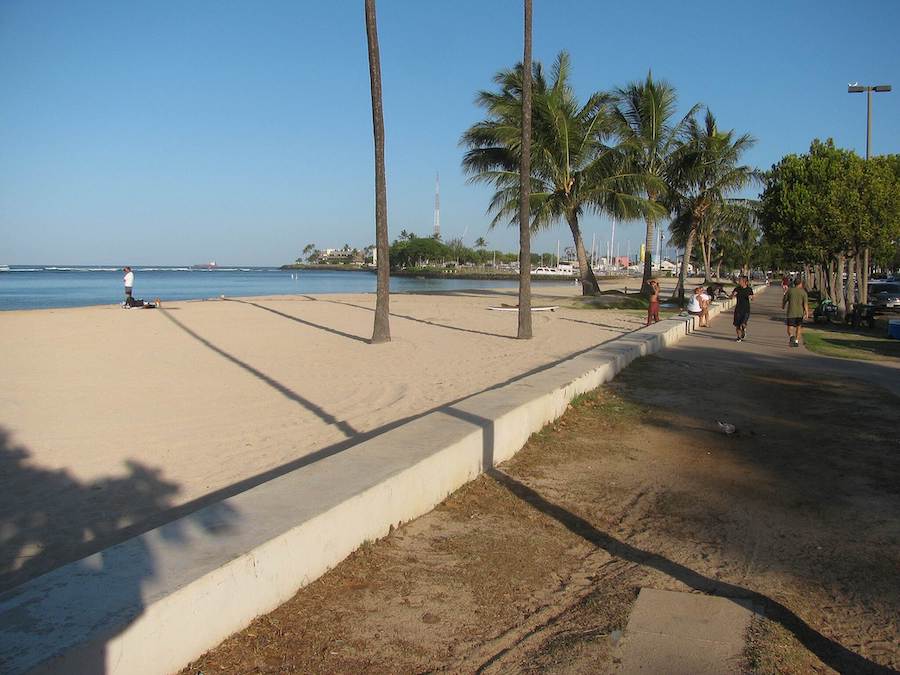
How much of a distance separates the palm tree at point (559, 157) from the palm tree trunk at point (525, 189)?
507 inches

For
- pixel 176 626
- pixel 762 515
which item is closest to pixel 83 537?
pixel 176 626

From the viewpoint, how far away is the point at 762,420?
27.1 ft

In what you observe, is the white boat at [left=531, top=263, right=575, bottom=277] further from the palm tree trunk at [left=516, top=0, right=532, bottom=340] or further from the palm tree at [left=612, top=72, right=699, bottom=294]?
the palm tree trunk at [left=516, top=0, right=532, bottom=340]

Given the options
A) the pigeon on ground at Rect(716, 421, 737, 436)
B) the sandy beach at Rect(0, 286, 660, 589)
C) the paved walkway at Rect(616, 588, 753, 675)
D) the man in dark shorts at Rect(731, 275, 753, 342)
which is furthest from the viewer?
the man in dark shorts at Rect(731, 275, 753, 342)

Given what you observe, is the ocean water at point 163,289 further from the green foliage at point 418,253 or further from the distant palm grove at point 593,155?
the green foliage at point 418,253

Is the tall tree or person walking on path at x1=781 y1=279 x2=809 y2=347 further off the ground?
the tall tree

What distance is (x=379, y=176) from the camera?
47.8ft

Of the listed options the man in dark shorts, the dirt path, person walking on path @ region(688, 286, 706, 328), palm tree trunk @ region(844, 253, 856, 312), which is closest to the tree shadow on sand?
the dirt path

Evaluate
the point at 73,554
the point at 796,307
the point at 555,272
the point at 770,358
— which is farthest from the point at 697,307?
the point at 555,272

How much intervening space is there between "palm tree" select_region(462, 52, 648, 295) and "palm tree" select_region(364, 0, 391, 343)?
14549 mm

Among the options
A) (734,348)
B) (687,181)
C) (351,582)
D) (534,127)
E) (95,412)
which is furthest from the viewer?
(687,181)

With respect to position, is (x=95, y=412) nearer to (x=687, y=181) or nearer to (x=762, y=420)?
(x=762, y=420)

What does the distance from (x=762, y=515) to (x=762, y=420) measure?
11.7 ft

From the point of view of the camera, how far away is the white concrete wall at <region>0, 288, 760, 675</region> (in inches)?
96.2
